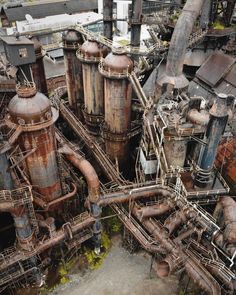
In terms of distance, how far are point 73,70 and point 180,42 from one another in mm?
10173

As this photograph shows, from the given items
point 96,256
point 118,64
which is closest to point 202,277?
point 96,256

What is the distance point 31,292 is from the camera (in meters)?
19.6

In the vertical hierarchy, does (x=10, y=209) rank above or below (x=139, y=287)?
above

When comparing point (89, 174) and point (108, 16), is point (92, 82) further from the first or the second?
point (89, 174)

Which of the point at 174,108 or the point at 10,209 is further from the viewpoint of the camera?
the point at 174,108

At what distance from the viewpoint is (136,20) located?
79.1 feet

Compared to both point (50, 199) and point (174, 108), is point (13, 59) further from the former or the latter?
point (174, 108)

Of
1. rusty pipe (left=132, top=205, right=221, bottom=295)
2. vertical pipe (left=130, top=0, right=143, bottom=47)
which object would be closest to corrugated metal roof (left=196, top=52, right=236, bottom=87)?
vertical pipe (left=130, top=0, right=143, bottom=47)

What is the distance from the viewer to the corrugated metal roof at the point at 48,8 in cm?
4915

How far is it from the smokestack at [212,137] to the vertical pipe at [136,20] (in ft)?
39.2

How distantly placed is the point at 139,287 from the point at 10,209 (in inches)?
413

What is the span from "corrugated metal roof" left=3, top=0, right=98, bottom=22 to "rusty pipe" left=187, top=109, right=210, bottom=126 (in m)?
42.5

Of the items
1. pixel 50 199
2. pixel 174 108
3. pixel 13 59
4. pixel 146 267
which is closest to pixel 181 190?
pixel 174 108

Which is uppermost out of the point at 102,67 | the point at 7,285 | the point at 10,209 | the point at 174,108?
the point at 102,67
